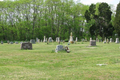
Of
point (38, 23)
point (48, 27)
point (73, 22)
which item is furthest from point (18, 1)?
point (73, 22)

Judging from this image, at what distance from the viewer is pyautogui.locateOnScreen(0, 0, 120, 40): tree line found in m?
57.4

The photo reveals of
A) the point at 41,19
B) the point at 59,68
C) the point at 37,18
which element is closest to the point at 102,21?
the point at 41,19

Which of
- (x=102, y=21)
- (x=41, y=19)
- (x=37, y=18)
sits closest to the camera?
(x=102, y=21)

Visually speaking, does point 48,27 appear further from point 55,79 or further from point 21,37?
point 55,79

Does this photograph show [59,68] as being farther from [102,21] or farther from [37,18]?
[37,18]

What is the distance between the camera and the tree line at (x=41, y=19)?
188 feet

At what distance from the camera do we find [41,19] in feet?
197

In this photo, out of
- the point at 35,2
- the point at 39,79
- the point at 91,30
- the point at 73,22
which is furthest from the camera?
the point at 73,22

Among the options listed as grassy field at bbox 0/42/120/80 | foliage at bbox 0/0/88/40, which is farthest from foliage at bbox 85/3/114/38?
grassy field at bbox 0/42/120/80

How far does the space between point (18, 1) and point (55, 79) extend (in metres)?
56.2

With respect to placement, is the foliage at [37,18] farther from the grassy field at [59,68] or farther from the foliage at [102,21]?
the grassy field at [59,68]

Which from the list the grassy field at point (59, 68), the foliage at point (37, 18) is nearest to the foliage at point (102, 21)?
the foliage at point (37, 18)

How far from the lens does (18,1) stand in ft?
189

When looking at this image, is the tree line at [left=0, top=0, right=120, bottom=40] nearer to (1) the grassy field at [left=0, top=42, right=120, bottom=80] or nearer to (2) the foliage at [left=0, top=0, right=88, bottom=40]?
(2) the foliage at [left=0, top=0, right=88, bottom=40]
